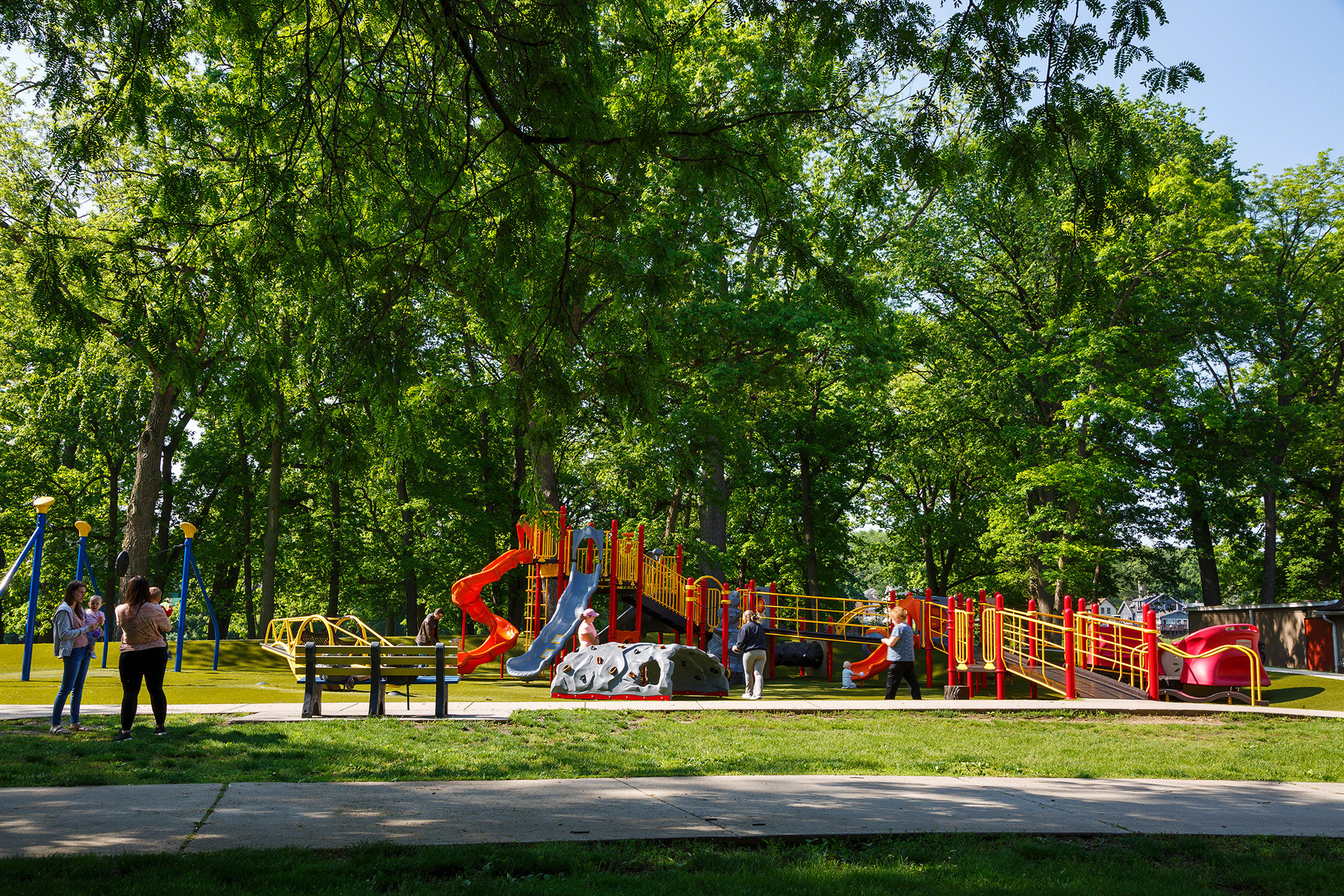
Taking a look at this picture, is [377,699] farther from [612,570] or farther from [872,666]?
[872,666]

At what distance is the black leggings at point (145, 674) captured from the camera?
369 inches

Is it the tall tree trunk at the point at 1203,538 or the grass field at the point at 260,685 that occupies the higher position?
the tall tree trunk at the point at 1203,538

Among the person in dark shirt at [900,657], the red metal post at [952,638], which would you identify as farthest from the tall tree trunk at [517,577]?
the person in dark shirt at [900,657]

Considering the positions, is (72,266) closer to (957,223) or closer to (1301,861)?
(1301,861)

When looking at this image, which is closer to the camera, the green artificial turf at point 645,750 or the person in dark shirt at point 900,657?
the green artificial turf at point 645,750

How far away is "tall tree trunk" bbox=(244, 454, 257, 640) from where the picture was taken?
3962 cm

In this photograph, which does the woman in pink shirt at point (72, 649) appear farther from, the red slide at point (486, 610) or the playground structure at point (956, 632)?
the red slide at point (486, 610)

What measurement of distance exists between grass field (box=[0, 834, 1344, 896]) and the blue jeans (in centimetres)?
593

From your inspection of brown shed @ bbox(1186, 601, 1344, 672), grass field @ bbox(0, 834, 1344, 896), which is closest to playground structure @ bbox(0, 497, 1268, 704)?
brown shed @ bbox(1186, 601, 1344, 672)

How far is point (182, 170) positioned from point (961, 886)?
7.10 m

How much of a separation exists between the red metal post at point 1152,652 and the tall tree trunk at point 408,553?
81.3 feet

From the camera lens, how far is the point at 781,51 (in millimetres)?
7863

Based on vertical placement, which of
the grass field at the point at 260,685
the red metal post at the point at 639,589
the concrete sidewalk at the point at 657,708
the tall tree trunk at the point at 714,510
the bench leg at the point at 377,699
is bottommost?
the grass field at the point at 260,685

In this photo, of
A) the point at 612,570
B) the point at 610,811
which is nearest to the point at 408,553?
the point at 612,570
